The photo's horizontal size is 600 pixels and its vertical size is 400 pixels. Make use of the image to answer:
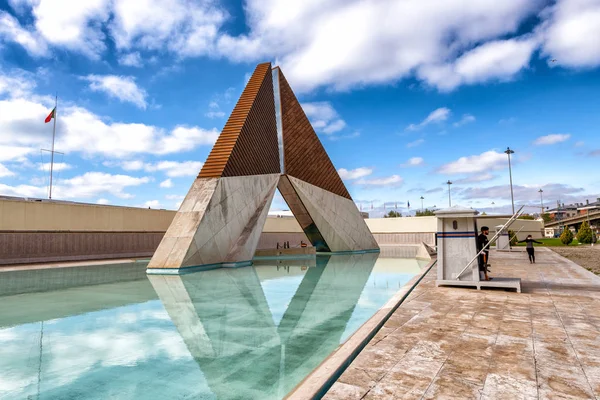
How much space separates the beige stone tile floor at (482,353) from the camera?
2.73 m

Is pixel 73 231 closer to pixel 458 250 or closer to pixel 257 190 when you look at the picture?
pixel 257 190

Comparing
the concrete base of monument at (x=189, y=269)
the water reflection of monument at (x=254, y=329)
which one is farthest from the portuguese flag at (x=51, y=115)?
the water reflection of monument at (x=254, y=329)

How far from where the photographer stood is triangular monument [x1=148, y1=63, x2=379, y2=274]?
12141 millimetres

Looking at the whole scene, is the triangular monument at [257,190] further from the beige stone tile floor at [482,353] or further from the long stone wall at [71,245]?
the long stone wall at [71,245]

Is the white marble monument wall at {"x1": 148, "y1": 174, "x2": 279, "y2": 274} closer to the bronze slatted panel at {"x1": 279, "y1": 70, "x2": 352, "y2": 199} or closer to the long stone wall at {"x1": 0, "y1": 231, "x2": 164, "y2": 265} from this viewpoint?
the bronze slatted panel at {"x1": 279, "y1": 70, "x2": 352, "y2": 199}

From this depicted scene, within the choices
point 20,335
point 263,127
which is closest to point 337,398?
point 20,335

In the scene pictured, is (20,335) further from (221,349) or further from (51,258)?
(51,258)

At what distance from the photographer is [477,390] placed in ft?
8.89

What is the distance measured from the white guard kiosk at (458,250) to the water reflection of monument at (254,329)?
1889 millimetres

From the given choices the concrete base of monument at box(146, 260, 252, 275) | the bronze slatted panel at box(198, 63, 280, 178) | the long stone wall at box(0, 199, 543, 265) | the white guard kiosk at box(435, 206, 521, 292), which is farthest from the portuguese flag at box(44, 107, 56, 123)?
the white guard kiosk at box(435, 206, 521, 292)

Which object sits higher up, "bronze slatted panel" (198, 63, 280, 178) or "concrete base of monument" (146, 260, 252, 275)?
"bronze slatted panel" (198, 63, 280, 178)

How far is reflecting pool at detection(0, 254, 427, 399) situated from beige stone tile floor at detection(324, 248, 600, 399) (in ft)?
2.16

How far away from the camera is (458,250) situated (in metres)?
7.46

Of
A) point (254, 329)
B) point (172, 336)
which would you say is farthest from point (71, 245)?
point (254, 329)
